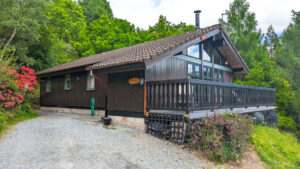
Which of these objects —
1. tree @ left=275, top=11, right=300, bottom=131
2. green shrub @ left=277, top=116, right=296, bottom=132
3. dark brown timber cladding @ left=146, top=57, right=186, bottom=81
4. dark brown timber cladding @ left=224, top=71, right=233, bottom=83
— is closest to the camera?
dark brown timber cladding @ left=146, top=57, right=186, bottom=81

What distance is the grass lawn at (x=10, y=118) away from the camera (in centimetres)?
725

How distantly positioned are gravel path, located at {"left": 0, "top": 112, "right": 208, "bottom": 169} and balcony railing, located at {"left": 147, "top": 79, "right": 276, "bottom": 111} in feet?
4.39

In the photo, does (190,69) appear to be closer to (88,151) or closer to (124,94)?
(124,94)

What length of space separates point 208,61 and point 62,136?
8.72m

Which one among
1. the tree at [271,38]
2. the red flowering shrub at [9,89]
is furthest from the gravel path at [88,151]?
the tree at [271,38]

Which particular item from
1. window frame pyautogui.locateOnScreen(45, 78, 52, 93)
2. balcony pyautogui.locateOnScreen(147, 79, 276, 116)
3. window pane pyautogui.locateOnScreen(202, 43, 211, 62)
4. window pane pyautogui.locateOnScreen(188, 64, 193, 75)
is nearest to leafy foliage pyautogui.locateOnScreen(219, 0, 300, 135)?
window pane pyautogui.locateOnScreen(202, 43, 211, 62)

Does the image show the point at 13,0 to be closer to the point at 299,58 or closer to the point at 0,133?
the point at 0,133

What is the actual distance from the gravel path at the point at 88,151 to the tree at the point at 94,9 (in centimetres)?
3116

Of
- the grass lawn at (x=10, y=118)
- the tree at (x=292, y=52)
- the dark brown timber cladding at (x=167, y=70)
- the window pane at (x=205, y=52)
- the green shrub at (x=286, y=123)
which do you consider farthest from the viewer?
the tree at (x=292, y=52)

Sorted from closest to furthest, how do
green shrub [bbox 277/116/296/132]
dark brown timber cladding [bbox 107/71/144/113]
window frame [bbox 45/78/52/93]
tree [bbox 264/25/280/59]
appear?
dark brown timber cladding [bbox 107/71/144/113], window frame [bbox 45/78/52/93], green shrub [bbox 277/116/296/132], tree [bbox 264/25/280/59]

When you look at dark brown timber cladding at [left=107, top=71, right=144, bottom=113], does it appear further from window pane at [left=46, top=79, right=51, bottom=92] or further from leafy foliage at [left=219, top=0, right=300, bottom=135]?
leafy foliage at [left=219, top=0, right=300, bottom=135]

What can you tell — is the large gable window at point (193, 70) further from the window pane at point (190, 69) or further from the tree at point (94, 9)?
the tree at point (94, 9)

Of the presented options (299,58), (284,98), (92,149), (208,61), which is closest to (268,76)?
(284,98)

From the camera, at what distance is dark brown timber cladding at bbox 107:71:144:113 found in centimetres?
799
